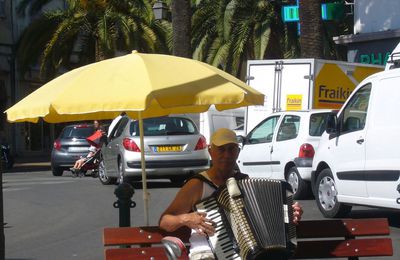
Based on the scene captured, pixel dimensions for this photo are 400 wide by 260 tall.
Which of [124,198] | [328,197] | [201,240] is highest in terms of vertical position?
[124,198]

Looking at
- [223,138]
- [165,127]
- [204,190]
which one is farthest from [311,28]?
[204,190]

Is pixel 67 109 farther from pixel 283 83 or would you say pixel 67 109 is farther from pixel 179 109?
pixel 283 83

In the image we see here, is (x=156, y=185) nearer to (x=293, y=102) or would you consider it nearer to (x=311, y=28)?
(x=293, y=102)

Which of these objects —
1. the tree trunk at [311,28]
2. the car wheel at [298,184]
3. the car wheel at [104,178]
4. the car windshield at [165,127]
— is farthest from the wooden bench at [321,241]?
the tree trunk at [311,28]

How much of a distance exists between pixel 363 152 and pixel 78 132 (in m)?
15.3

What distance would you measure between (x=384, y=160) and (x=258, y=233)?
5.66m

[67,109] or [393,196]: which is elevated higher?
[67,109]

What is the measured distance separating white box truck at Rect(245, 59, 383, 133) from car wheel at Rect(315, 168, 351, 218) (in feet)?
21.4

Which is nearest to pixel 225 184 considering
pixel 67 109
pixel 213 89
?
pixel 213 89

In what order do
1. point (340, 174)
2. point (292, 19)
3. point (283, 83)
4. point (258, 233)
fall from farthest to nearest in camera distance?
point (292, 19) → point (283, 83) → point (340, 174) → point (258, 233)

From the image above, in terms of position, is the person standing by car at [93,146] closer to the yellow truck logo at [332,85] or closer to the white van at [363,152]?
the yellow truck logo at [332,85]

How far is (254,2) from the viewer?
30.1 metres

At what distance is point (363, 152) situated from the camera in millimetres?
10711

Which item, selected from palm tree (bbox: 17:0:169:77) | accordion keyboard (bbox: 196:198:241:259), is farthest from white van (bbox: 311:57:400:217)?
palm tree (bbox: 17:0:169:77)
